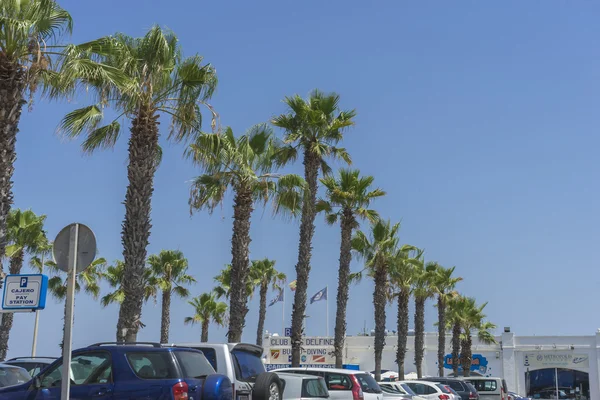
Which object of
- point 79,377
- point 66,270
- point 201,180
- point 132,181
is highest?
point 201,180

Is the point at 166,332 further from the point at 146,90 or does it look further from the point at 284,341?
the point at 146,90

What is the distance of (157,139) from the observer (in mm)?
17766

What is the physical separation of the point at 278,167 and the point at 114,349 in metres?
18.4

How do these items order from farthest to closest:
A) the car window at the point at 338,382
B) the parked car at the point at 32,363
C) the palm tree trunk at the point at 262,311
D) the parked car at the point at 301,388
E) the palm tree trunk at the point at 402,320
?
the palm tree trunk at the point at 262,311, the palm tree trunk at the point at 402,320, the car window at the point at 338,382, the parked car at the point at 32,363, the parked car at the point at 301,388

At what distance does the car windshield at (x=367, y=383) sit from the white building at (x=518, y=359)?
38856 mm

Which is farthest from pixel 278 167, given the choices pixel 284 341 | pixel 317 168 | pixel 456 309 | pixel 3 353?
pixel 284 341

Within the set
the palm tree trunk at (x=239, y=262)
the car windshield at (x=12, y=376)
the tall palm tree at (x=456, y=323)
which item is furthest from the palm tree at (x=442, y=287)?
the car windshield at (x=12, y=376)

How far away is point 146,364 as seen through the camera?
10375mm

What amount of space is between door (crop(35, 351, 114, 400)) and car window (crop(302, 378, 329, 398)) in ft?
16.7

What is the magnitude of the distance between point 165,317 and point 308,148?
75.9 ft

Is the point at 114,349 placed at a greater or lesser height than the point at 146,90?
lesser

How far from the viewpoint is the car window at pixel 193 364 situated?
1048cm

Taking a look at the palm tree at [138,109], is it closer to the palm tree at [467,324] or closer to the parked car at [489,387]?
the parked car at [489,387]

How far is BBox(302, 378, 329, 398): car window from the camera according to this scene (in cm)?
1451
